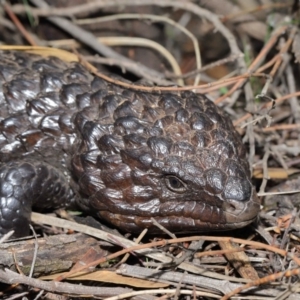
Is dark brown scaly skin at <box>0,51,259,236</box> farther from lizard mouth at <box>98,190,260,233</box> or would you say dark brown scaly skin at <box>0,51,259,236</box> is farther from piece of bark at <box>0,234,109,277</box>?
piece of bark at <box>0,234,109,277</box>

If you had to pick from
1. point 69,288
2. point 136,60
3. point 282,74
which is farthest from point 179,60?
point 69,288

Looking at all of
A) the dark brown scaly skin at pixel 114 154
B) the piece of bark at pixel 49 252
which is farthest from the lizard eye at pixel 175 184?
the piece of bark at pixel 49 252

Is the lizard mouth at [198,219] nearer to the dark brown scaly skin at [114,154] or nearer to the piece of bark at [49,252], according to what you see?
the dark brown scaly skin at [114,154]

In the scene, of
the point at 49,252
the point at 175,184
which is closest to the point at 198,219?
the point at 175,184

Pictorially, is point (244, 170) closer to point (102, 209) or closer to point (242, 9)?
point (102, 209)

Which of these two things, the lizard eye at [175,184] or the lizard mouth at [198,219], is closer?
the lizard mouth at [198,219]

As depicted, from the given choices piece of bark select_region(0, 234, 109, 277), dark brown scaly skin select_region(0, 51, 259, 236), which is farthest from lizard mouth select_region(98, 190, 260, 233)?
piece of bark select_region(0, 234, 109, 277)
